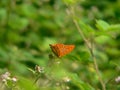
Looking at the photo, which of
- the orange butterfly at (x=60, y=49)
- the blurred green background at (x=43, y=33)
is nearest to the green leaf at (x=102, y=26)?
the orange butterfly at (x=60, y=49)

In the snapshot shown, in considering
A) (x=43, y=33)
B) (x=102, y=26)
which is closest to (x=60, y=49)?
(x=102, y=26)

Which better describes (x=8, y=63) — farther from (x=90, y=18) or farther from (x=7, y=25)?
(x=90, y=18)

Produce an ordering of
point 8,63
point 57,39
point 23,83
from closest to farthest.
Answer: point 23,83, point 8,63, point 57,39

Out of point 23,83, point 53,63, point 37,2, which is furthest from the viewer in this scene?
point 37,2

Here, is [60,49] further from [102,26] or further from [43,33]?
[43,33]

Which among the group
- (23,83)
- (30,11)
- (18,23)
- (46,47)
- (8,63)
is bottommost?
(23,83)

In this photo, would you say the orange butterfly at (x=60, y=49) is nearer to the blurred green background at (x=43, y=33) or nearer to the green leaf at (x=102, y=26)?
the green leaf at (x=102, y=26)

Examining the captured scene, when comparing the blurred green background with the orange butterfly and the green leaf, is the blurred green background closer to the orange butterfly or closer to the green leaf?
the green leaf

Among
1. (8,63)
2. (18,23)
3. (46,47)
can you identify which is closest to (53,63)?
(8,63)

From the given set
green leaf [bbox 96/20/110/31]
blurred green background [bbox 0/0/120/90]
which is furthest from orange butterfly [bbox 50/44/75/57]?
blurred green background [bbox 0/0/120/90]

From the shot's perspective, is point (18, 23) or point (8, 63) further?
point (18, 23)

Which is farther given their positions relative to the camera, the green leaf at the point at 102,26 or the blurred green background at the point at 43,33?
the blurred green background at the point at 43,33
